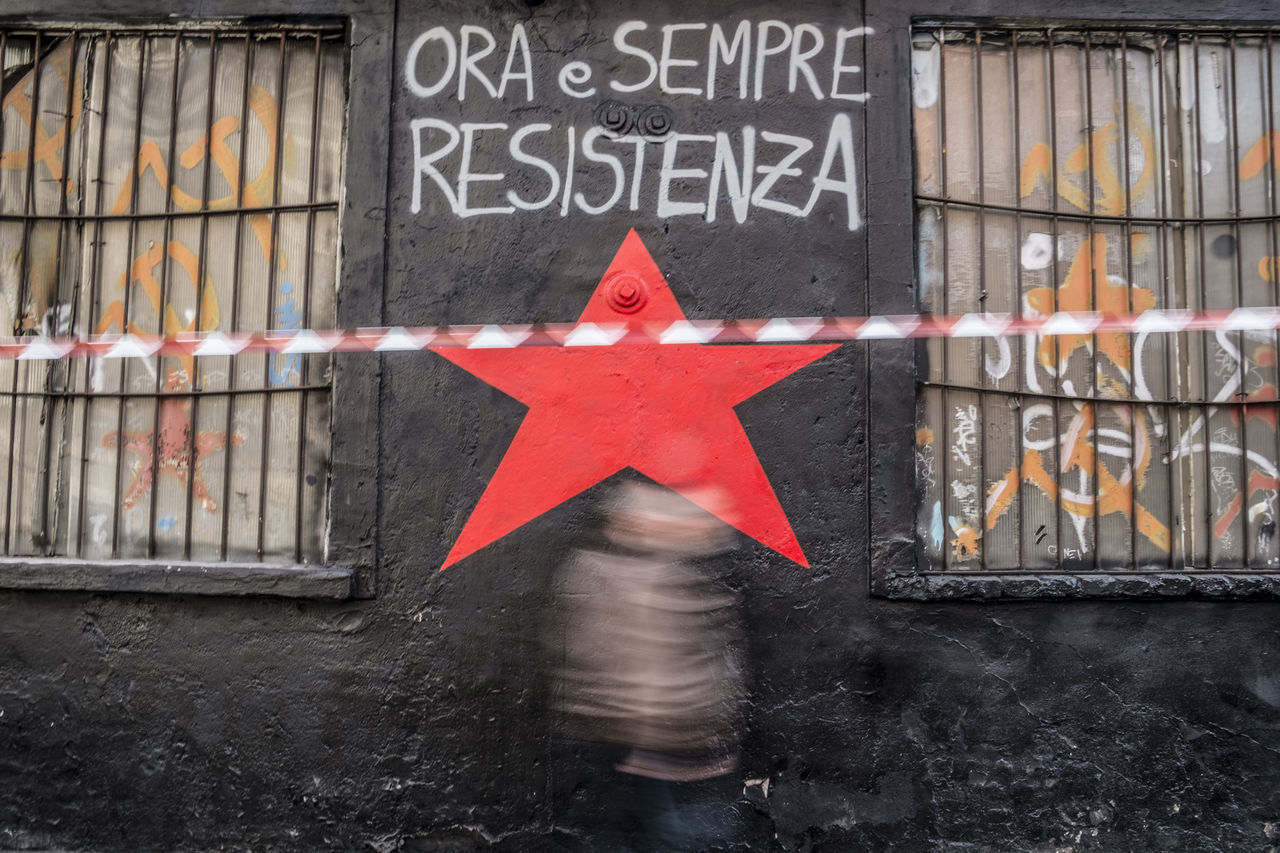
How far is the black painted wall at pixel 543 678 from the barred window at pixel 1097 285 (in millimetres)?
226

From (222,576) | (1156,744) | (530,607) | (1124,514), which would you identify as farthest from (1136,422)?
(222,576)

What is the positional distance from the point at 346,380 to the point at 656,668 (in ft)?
5.58

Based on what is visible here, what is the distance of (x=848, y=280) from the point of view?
11.9ft

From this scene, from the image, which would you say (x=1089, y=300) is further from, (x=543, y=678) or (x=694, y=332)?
(x=543, y=678)

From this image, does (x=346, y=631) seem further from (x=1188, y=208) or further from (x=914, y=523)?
(x=1188, y=208)

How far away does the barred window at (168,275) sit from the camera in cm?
375

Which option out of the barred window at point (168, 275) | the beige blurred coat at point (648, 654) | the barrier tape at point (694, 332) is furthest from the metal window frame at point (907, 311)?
the barred window at point (168, 275)

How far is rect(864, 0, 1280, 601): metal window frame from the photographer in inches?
137

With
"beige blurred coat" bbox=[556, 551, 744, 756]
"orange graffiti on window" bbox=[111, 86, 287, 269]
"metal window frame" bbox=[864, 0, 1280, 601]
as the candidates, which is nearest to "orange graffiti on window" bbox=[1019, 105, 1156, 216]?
"metal window frame" bbox=[864, 0, 1280, 601]

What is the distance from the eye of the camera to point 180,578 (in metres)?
3.57

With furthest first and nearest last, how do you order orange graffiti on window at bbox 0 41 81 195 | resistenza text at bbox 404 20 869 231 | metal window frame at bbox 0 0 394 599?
1. orange graffiti on window at bbox 0 41 81 195
2. resistenza text at bbox 404 20 869 231
3. metal window frame at bbox 0 0 394 599

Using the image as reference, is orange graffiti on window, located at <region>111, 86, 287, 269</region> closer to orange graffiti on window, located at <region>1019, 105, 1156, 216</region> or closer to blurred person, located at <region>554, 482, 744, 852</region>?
blurred person, located at <region>554, 482, 744, 852</region>

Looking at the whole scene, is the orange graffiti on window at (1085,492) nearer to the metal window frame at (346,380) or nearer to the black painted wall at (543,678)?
the black painted wall at (543,678)

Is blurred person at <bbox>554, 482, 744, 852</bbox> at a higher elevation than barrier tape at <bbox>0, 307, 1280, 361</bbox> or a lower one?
lower
